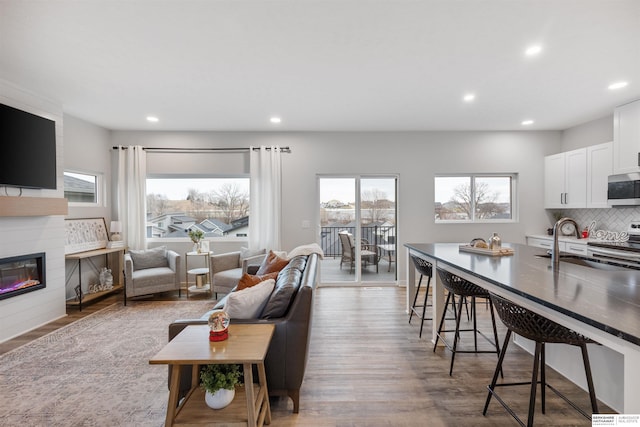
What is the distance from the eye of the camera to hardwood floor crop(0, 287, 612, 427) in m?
1.90

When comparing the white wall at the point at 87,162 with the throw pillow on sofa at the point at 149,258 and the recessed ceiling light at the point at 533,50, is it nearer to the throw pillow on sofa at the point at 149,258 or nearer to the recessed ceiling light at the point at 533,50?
the throw pillow on sofa at the point at 149,258

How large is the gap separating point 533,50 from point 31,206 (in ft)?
17.2

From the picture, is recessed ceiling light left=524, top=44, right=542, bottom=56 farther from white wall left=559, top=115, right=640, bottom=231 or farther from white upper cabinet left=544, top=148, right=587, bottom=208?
white wall left=559, top=115, right=640, bottom=231

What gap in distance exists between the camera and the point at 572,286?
162cm

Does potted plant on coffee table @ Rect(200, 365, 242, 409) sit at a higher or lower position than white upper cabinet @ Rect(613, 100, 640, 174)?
lower

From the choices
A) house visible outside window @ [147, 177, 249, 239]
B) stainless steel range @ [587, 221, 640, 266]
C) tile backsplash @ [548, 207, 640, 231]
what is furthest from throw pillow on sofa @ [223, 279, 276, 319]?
tile backsplash @ [548, 207, 640, 231]

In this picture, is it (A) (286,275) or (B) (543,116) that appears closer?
(A) (286,275)

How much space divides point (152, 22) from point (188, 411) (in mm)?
2637

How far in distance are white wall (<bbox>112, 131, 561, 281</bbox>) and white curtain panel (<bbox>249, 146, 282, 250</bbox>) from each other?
19cm

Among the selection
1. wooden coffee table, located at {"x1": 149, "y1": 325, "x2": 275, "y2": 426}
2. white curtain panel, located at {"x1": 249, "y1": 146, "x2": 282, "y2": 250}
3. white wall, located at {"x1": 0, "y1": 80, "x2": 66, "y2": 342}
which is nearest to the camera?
wooden coffee table, located at {"x1": 149, "y1": 325, "x2": 275, "y2": 426}

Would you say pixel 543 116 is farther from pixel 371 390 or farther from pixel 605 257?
pixel 371 390

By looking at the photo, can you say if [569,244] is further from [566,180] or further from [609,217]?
[566,180]

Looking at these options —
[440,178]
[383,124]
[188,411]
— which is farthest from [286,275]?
[440,178]

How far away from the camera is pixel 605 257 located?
12.0 ft
